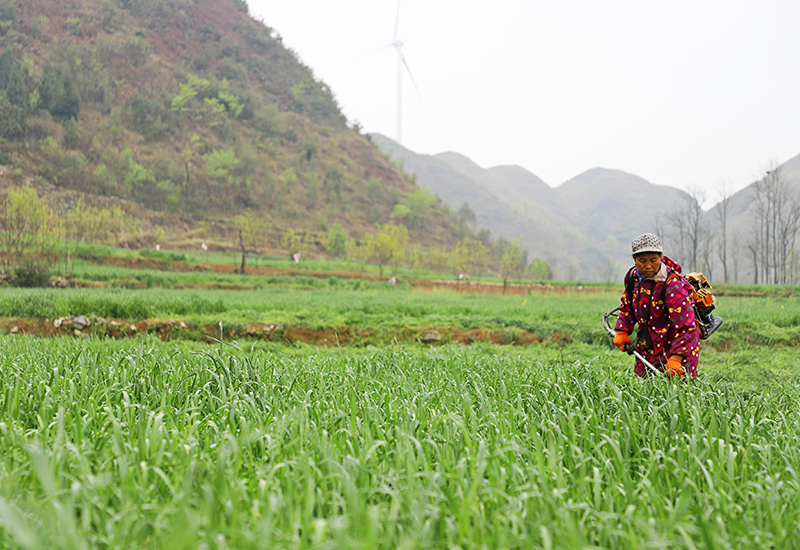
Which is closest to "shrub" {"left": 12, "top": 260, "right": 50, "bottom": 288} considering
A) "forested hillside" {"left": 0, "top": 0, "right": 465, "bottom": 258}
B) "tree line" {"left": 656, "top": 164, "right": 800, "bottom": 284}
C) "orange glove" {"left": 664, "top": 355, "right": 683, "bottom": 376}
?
"orange glove" {"left": 664, "top": 355, "right": 683, "bottom": 376}

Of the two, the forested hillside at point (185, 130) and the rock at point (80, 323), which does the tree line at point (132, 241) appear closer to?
the forested hillside at point (185, 130)

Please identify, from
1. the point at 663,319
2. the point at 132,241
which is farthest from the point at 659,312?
the point at 132,241

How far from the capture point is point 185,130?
214 feet

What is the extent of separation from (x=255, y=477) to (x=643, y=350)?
387cm

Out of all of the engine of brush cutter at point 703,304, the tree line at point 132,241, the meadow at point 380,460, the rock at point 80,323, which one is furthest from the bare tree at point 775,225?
the rock at point 80,323

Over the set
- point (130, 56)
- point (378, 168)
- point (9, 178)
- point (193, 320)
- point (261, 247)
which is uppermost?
point (130, 56)

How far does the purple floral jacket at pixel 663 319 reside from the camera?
372 cm

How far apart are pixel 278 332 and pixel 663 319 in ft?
26.1

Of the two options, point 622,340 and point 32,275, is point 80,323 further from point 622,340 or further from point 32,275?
point 622,340

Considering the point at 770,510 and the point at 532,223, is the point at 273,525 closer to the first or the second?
the point at 770,510

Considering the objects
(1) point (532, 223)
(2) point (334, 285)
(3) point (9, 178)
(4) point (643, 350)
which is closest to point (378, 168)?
(3) point (9, 178)

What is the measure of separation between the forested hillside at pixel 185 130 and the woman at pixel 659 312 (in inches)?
1726

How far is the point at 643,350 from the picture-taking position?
4.26m

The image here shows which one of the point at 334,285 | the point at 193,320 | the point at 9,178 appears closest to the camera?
the point at 193,320
